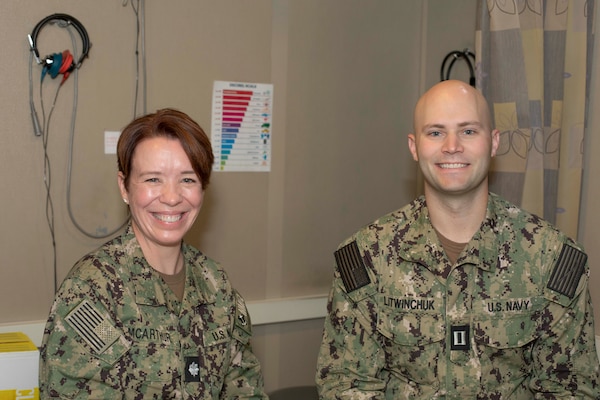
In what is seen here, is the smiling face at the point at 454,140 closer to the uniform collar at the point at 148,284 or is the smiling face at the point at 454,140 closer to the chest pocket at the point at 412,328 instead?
the chest pocket at the point at 412,328

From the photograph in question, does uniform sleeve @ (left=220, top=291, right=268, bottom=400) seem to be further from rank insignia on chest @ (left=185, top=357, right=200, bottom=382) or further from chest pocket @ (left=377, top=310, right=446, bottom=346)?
chest pocket @ (left=377, top=310, right=446, bottom=346)

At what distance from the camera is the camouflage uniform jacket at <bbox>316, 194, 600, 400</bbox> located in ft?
7.71

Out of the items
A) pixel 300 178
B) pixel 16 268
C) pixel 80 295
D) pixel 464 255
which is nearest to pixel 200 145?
pixel 80 295

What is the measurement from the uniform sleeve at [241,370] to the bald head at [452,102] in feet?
2.71

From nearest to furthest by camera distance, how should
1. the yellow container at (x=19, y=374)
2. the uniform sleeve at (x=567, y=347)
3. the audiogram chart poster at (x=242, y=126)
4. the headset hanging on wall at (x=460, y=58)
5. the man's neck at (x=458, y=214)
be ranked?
the yellow container at (x=19, y=374) < the uniform sleeve at (x=567, y=347) < the man's neck at (x=458, y=214) < the audiogram chart poster at (x=242, y=126) < the headset hanging on wall at (x=460, y=58)

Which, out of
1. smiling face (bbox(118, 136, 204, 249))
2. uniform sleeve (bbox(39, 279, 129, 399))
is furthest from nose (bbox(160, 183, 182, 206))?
uniform sleeve (bbox(39, 279, 129, 399))

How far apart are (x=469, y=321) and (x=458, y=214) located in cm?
33

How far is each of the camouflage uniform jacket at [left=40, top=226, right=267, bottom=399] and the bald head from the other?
0.82 metres

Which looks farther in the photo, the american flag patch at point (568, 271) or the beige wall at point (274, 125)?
the beige wall at point (274, 125)

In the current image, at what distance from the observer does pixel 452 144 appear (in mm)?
2354

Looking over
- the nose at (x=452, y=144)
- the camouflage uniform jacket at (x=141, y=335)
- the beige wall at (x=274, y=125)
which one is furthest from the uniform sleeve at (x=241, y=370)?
the beige wall at (x=274, y=125)

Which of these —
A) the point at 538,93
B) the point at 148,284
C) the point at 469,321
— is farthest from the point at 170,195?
the point at 538,93

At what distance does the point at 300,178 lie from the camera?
349 centimetres

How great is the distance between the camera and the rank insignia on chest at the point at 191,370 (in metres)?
2.20
